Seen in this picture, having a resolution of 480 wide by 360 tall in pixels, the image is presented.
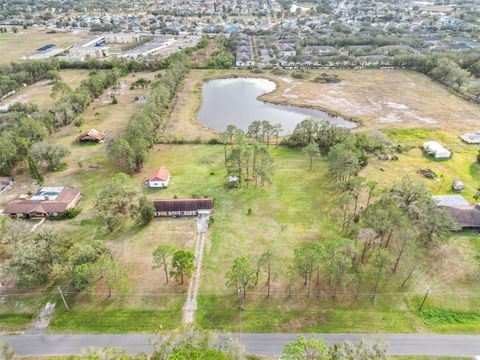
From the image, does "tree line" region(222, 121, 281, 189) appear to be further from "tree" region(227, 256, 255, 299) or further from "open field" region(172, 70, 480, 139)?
"tree" region(227, 256, 255, 299)

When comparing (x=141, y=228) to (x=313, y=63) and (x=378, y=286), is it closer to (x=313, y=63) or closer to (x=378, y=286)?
(x=378, y=286)

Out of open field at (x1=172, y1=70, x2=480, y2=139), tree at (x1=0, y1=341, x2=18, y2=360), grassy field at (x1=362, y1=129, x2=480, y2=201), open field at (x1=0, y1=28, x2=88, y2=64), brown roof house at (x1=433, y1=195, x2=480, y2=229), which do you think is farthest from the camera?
open field at (x1=0, y1=28, x2=88, y2=64)

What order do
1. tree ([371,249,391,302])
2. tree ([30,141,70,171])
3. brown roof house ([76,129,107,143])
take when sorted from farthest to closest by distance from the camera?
brown roof house ([76,129,107,143]) → tree ([30,141,70,171]) → tree ([371,249,391,302])

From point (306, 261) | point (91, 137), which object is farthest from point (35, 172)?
point (306, 261)

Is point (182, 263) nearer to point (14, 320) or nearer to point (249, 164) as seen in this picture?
point (14, 320)

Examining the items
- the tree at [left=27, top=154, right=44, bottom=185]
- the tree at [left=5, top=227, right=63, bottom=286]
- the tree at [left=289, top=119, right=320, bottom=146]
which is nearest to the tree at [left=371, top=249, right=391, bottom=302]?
the tree at [left=289, top=119, right=320, bottom=146]

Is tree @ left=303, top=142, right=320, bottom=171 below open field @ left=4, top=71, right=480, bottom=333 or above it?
above

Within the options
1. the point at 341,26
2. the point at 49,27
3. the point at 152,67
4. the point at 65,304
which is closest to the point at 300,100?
the point at 152,67
